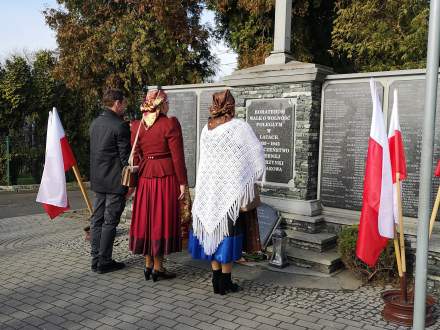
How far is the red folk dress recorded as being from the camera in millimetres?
4590

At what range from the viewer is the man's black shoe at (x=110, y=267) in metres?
5.06

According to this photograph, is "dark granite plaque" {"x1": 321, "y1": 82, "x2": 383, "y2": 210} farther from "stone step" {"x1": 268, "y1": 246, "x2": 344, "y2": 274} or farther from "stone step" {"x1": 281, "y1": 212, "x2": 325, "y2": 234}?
"stone step" {"x1": 268, "y1": 246, "x2": 344, "y2": 274}

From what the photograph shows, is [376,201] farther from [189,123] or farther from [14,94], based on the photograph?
[14,94]

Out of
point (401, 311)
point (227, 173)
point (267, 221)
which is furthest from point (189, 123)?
point (401, 311)

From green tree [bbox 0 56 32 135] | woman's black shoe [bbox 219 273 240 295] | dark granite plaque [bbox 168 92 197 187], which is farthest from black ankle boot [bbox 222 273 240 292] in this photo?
green tree [bbox 0 56 32 135]

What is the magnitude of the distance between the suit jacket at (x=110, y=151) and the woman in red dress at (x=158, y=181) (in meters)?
0.36

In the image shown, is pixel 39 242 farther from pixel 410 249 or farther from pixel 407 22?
pixel 407 22

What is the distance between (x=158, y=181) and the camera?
183 inches

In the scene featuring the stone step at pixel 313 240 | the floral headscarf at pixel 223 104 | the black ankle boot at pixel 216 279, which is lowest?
the black ankle boot at pixel 216 279

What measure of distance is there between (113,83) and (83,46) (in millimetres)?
1134

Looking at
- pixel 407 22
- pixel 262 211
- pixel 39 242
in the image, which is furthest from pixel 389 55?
pixel 39 242

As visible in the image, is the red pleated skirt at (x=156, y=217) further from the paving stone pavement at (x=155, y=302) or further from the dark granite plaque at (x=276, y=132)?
the dark granite plaque at (x=276, y=132)

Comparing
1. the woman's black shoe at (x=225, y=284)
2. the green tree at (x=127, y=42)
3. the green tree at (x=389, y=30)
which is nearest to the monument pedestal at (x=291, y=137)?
the woman's black shoe at (x=225, y=284)

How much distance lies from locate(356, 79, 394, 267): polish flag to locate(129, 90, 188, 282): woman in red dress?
184 cm
